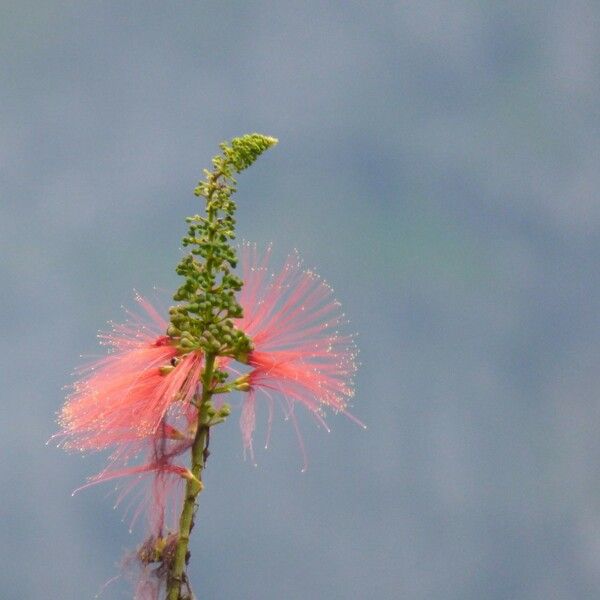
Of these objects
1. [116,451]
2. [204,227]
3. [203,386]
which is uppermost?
[204,227]

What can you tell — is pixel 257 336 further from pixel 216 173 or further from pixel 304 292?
pixel 216 173

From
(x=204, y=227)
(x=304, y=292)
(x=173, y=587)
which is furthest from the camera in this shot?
(x=304, y=292)

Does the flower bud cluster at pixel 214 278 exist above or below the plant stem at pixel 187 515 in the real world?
above

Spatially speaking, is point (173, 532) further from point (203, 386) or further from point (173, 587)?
point (203, 386)

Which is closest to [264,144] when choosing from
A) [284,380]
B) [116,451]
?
[284,380]

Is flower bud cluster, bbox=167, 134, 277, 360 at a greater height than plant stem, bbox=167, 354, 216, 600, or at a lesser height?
greater

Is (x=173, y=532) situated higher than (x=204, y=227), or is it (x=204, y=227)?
(x=204, y=227)

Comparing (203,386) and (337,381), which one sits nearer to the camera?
(203,386)

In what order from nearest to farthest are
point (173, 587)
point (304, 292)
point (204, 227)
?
1. point (173, 587)
2. point (204, 227)
3. point (304, 292)

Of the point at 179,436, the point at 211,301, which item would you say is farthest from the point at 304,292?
the point at 179,436
